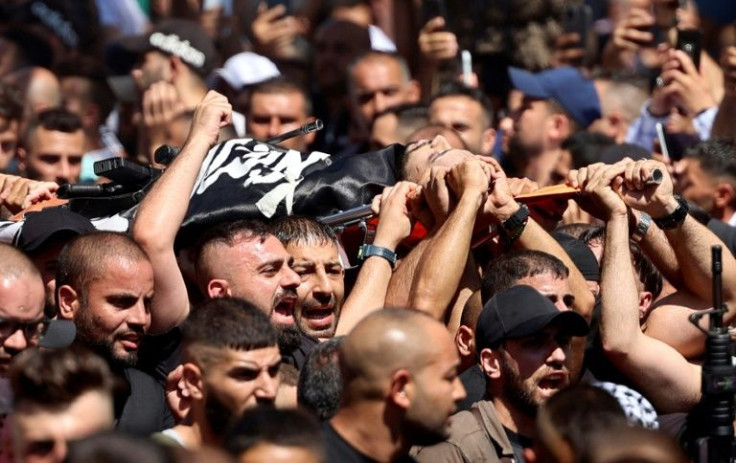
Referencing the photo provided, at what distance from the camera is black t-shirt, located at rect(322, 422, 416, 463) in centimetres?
515

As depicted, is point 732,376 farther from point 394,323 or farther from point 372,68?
point 372,68

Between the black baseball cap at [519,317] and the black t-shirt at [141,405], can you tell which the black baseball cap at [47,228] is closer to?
the black t-shirt at [141,405]

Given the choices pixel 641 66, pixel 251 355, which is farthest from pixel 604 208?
pixel 641 66

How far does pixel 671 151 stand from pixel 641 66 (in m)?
2.36

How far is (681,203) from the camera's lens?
666cm

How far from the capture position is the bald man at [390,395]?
5.23 metres

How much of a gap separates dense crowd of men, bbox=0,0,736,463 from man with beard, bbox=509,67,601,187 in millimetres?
15

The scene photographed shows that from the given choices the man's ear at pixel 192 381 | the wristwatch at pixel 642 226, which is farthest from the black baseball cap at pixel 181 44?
the man's ear at pixel 192 381

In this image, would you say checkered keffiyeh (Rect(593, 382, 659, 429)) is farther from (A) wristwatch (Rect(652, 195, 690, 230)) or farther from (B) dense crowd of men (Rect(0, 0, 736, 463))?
(A) wristwatch (Rect(652, 195, 690, 230))

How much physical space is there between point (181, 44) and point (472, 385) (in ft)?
16.4

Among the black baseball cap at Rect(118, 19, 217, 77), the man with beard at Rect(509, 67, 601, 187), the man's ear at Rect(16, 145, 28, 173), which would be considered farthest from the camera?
the black baseball cap at Rect(118, 19, 217, 77)

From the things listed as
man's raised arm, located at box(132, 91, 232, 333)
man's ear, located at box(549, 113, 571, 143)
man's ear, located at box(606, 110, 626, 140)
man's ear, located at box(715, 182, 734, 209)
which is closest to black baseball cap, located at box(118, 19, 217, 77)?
man's ear, located at box(549, 113, 571, 143)

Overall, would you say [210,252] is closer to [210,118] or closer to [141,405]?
[210,118]

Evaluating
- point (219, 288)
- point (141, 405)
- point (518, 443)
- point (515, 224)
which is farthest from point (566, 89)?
point (141, 405)
